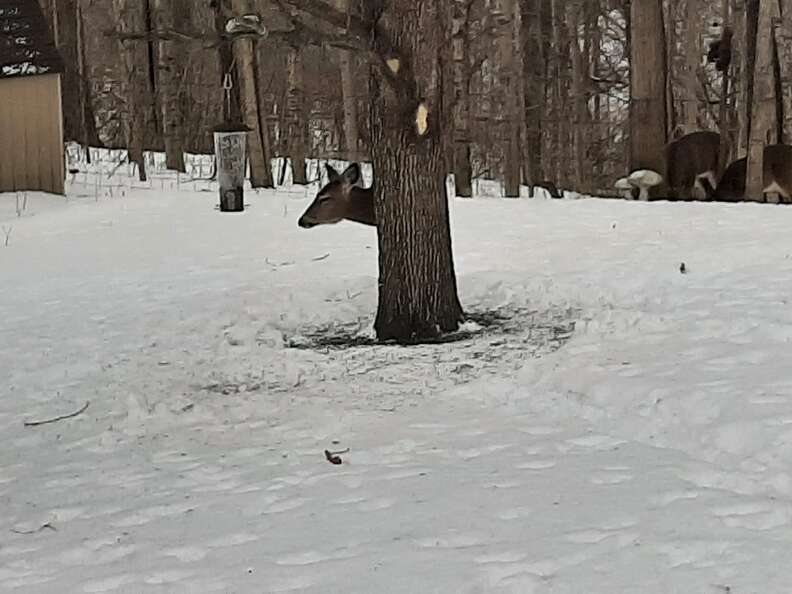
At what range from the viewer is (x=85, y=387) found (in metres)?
6.85

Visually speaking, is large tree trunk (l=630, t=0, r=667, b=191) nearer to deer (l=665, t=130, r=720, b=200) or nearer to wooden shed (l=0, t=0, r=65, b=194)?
deer (l=665, t=130, r=720, b=200)

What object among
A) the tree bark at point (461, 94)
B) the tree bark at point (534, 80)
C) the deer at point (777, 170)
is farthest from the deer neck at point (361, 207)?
the tree bark at point (534, 80)

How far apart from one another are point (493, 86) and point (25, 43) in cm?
1254

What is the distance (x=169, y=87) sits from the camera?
22.9 meters

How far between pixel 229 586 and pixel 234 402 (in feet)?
8.07

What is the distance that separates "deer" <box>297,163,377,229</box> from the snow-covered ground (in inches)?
20.3

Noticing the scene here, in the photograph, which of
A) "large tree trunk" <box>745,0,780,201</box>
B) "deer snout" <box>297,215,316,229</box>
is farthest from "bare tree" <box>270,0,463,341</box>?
"large tree trunk" <box>745,0,780,201</box>

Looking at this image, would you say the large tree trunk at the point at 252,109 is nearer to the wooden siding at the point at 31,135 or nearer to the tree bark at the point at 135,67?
the wooden siding at the point at 31,135

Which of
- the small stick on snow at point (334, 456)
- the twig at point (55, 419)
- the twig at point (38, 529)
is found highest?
the twig at point (55, 419)

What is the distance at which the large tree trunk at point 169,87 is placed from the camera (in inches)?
841

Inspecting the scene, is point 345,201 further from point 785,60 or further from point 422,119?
point 785,60

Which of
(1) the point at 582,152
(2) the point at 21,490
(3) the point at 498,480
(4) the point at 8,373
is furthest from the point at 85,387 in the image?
(1) the point at 582,152

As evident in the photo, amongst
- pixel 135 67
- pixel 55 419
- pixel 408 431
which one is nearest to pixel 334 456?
pixel 408 431

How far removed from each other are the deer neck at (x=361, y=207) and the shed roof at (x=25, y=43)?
8.23m
